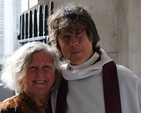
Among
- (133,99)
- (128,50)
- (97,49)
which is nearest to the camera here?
(133,99)

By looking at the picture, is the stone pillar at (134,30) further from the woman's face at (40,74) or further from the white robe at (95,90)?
the woman's face at (40,74)

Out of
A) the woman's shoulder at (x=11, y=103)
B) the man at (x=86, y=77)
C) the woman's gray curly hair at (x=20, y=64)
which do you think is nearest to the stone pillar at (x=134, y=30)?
the man at (x=86, y=77)

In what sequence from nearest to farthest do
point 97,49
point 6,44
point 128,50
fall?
point 97,49
point 128,50
point 6,44

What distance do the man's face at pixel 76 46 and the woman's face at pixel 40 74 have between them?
9 centimetres

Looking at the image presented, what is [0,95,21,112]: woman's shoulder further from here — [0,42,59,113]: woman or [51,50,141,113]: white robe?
[51,50,141,113]: white robe

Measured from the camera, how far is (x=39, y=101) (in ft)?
4.96

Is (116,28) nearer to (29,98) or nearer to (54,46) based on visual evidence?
(54,46)

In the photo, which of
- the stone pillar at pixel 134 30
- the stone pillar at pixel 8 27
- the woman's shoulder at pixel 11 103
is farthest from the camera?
the stone pillar at pixel 8 27

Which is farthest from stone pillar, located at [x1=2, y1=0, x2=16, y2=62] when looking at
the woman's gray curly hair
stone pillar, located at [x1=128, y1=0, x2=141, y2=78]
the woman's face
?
the woman's face

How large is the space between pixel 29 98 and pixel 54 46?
29 centimetres

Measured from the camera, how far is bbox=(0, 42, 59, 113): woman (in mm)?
1460

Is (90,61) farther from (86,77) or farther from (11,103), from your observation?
(11,103)

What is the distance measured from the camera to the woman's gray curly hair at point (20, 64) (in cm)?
148

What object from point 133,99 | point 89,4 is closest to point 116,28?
point 89,4
